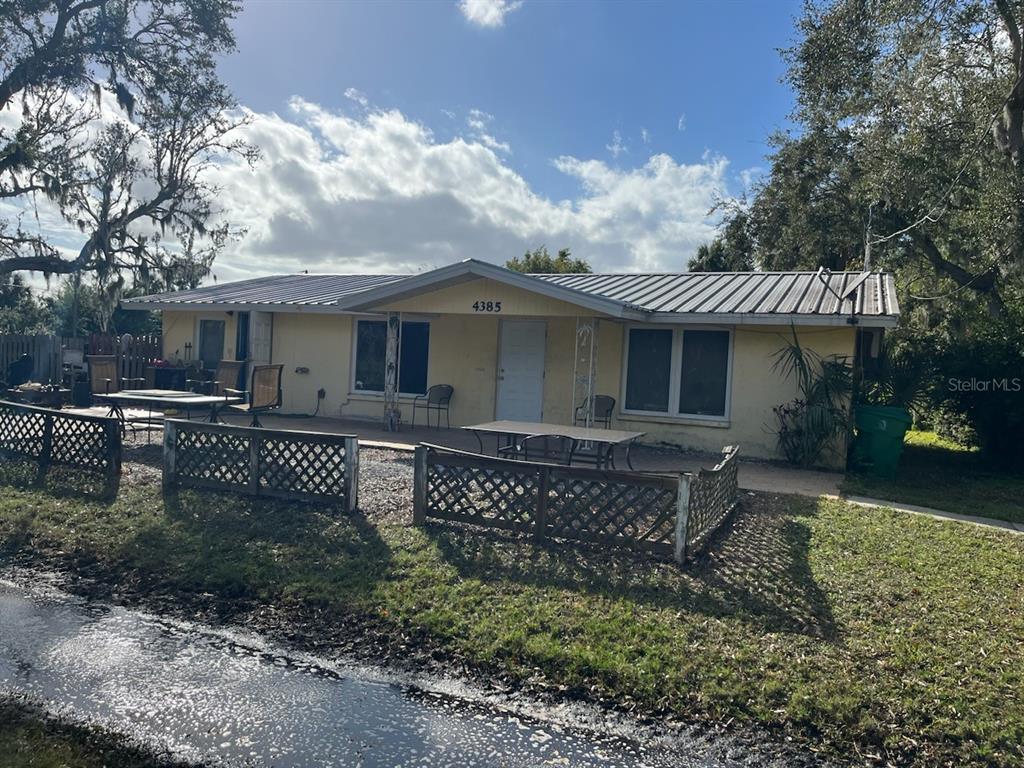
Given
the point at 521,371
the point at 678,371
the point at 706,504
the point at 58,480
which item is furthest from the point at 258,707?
the point at 521,371

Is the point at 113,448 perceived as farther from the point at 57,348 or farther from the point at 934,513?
the point at 57,348

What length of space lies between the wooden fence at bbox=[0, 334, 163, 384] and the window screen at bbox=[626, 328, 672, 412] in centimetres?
1124

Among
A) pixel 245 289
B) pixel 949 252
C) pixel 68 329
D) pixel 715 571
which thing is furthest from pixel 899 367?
pixel 68 329

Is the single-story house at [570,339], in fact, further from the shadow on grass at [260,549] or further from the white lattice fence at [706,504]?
the shadow on grass at [260,549]

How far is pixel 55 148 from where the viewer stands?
805 inches

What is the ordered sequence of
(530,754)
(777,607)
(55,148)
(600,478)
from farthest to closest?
(55,148) < (600,478) < (777,607) < (530,754)

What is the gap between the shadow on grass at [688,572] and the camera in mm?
5246

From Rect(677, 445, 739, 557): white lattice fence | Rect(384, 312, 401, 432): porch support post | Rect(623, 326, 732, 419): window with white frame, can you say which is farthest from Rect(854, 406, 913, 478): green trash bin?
Rect(384, 312, 401, 432): porch support post

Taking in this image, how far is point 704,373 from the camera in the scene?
41.2ft

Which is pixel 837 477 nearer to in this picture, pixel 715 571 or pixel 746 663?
pixel 715 571

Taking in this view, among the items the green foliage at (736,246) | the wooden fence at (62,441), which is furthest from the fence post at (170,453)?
the green foliage at (736,246)

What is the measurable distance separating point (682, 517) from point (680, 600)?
89 cm

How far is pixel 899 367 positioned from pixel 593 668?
1117cm

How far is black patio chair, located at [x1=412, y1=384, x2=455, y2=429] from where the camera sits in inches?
569
